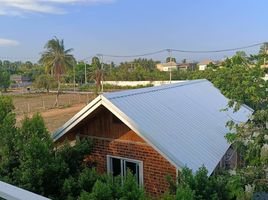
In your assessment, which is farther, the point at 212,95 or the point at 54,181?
the point at 212,95

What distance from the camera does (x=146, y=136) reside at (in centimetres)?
832

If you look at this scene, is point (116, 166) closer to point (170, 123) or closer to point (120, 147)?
point (120, 147)

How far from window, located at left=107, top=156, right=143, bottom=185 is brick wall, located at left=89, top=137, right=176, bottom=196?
13 centimetres

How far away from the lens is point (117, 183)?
640 centimetres

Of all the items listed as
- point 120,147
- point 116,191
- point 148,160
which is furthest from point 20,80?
point 116,191

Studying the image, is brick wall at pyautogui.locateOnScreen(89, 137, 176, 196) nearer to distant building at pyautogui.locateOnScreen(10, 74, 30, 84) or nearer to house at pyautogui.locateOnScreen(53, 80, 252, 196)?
house at pyautogui.locateOnScreen(53, 80, 252, 196)

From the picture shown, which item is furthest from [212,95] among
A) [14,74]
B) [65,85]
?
[14,74]

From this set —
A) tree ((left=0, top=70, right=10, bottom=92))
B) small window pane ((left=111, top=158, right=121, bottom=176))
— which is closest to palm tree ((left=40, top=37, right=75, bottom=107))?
tree ((left=0, top=70, right=10, bottom=92))

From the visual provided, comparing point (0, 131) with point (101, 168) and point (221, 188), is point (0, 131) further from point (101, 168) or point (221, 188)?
point (221, 188)

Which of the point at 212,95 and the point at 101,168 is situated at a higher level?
the point at 212,95

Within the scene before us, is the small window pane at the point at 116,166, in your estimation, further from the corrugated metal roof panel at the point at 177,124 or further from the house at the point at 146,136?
the corrugated metal roof panel at the point at 177,124

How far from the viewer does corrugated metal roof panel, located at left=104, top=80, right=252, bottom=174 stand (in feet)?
27.3

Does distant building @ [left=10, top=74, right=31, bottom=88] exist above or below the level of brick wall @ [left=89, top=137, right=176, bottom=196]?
above

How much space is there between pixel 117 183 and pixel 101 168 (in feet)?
12.6
